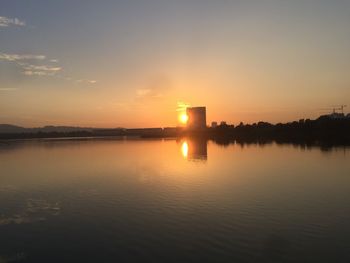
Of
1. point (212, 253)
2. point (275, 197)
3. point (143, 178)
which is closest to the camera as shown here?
point (212, 253)

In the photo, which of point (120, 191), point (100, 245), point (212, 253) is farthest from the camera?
point (120, 191)

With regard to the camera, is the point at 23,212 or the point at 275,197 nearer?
the point at 23,212

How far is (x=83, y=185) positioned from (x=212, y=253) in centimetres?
2094

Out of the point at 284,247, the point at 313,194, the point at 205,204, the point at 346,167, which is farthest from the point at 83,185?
the point at 346,167

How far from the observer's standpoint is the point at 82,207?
2400 cm

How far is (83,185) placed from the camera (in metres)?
33.2

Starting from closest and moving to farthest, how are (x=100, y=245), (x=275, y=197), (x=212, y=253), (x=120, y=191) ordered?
(x=212, y=253)
(x=100, y=245)
(x=275, y=197)
(x=120, y=191)

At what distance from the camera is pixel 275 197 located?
25.6 metres

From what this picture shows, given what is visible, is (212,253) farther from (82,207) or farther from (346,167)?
(346,167)

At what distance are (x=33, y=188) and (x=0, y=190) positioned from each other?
2822 mm

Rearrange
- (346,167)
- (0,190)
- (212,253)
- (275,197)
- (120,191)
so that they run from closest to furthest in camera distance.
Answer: (212,253)
(275,197)
(120,191)
(0,190)
(346,167)

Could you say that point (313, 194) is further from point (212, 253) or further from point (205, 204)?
point (212, 253)

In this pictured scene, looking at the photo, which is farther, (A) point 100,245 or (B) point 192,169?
(B) point 192,169

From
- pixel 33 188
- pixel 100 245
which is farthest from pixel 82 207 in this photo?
pixel 33 188
